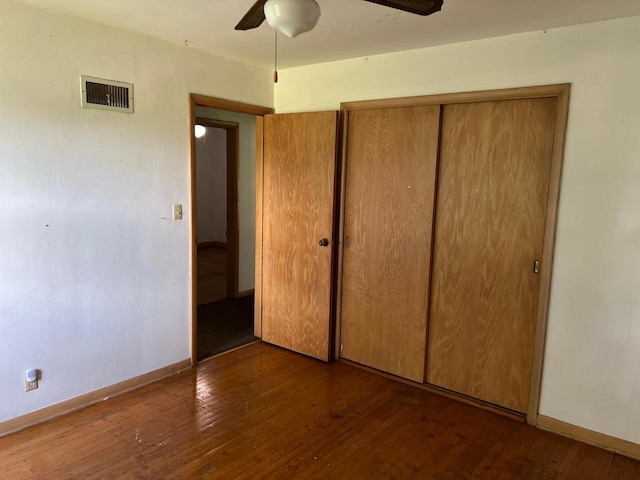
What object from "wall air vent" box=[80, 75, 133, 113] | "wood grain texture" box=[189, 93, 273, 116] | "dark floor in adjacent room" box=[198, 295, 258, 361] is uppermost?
"wood grain texture" box=[189, 93, 273, 116]

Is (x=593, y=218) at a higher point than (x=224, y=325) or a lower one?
higher

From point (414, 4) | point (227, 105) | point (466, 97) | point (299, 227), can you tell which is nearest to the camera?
point (414, 4)

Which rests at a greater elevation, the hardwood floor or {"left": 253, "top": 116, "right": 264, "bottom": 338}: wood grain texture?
{"left": 253, "top": 116, "right": 264, "bottom": 338}: wood grain texture

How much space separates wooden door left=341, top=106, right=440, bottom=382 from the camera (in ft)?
9.96

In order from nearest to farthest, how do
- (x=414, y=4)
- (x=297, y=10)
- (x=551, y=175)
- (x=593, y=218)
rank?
(x=297, y=10) → (x=414, y=4) → (x=593, y=218) → (x=551, y=175)

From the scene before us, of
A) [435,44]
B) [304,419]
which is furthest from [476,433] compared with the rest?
[435,44]

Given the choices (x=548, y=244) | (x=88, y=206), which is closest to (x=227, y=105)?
(x=88, y=206)

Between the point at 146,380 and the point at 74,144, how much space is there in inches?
64.5

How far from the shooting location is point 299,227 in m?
3.58

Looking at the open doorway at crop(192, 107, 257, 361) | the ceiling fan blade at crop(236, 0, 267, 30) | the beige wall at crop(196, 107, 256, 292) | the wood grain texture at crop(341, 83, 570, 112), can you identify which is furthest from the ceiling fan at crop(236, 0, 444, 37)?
the beige wall at crop(196, 107, 256, 292)

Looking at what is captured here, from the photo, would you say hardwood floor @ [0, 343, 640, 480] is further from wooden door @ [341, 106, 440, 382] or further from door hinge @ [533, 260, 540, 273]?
door hinge @ [533, 260, 540, 273]

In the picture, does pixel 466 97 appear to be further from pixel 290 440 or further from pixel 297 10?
pixel 290 440

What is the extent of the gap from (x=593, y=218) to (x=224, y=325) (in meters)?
3.19

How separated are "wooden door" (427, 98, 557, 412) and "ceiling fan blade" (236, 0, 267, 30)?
1.56 metres
